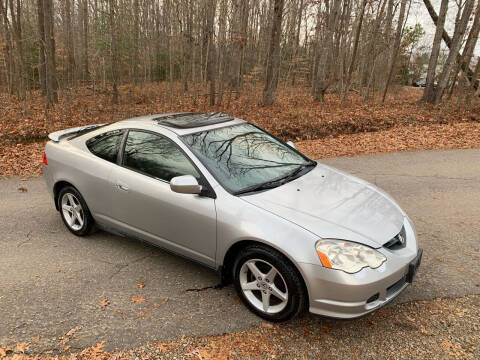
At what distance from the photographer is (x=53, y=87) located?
46.7ft

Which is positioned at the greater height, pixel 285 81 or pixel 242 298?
pixel 285 81

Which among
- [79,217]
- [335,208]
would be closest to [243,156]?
[335,208]

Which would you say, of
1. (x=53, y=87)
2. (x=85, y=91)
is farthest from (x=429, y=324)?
(x=85, y=91)

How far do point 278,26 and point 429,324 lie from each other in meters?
13.7

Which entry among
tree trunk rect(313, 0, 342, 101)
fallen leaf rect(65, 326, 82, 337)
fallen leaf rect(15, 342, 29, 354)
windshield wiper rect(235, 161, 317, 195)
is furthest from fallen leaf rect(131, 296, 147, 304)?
tree trunk rect(313, 0, 342, 101)

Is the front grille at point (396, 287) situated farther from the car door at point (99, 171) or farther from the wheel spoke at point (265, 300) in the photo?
the car door at point (99, 171)

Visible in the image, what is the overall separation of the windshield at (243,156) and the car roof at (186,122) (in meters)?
0.09

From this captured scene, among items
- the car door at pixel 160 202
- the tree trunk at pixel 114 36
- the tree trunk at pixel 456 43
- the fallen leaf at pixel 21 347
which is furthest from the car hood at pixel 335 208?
the tree trunk at pixel 456 43

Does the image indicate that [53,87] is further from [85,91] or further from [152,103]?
[85,91]

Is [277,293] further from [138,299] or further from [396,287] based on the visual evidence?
[138,299]

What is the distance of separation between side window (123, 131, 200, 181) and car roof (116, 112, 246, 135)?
0.52ft

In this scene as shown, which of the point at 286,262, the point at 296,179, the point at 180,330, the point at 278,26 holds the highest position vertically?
the point at 278,26

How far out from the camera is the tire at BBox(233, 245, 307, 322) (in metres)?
2.79

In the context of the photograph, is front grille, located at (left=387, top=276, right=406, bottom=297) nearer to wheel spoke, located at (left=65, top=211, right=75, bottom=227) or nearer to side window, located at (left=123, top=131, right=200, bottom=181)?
side window, located at (left=123, top=131, right=200, bottom=181)
